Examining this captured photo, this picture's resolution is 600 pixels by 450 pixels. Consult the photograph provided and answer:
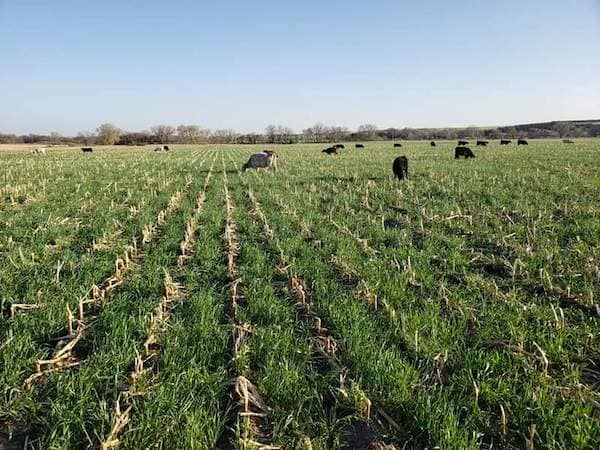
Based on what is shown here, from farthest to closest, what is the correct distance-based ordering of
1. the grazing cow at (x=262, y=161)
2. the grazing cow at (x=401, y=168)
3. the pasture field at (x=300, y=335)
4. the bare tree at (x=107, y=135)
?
the bare tree at (x=107, y=135) < the grazing cow at (x=262, y=161) < the grazing cow at (x=401, y=168) < the pasture field at (x=300, y=335)

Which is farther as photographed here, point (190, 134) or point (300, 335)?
point (190, 134)

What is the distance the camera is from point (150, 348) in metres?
4.24

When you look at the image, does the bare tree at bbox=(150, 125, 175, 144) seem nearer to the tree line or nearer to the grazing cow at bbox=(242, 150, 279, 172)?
the tree line

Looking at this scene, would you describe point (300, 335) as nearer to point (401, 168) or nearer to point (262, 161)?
point (401, 168)

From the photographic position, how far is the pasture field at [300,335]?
3.07m

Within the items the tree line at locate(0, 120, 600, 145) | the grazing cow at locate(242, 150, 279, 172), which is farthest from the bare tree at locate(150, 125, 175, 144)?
the grazing cow at locate(242, 150, 279, 172)

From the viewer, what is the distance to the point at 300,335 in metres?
4.53

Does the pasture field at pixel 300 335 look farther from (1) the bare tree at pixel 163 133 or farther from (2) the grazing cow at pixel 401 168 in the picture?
(1) the bare tree at pixel 163 133

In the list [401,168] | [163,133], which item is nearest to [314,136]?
[163,133]

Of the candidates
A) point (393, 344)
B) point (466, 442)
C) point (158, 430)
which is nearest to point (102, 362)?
point (158, 430)

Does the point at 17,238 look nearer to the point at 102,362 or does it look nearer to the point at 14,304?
A: the point at 14,304

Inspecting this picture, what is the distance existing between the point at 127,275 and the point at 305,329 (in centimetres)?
323

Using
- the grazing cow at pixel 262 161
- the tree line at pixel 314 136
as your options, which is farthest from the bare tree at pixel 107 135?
the grazing cow at pixel 262 161

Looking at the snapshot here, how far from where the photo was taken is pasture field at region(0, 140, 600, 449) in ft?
10.1
